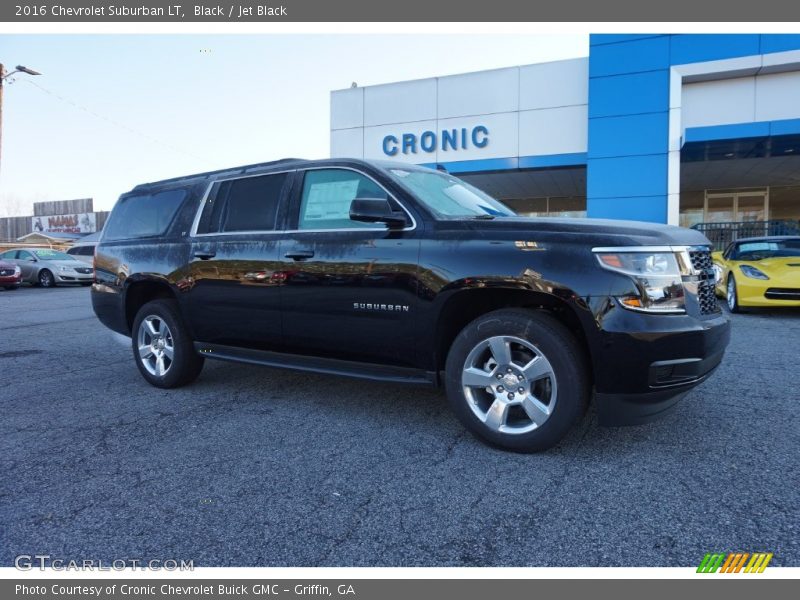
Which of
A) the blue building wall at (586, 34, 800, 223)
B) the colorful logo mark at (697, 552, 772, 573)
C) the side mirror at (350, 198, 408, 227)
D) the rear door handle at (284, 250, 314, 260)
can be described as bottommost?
the colorful logo mark at (697, 552, 772, 573)

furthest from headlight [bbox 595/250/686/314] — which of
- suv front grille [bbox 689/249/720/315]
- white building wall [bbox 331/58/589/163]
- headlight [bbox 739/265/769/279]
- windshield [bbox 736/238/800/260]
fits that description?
white building wall [bbox 331/58/589/163]

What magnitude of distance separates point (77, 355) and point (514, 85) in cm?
1534

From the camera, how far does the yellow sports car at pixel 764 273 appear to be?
8734 mm

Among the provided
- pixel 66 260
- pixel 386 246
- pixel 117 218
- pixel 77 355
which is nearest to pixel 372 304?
pixel 386 246

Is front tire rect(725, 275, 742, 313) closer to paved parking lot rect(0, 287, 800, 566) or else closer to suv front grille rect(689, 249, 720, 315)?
paved parking lot rect(0, 287, 800, 566)

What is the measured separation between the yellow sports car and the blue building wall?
232 inches

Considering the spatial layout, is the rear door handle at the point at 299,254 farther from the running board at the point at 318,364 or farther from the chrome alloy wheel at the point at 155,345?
the chrome alloy wheel at the point at 155,345

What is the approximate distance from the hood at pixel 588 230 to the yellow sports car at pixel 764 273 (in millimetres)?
6162

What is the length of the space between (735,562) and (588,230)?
1.71 meters

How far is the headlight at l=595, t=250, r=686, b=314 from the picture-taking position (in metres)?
2.95

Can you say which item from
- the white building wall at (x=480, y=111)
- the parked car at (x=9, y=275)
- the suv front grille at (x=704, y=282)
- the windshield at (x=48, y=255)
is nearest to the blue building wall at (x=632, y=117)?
the white building wall at (x=480, y=111)

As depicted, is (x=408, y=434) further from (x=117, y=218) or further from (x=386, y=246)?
(x=117, y=218)

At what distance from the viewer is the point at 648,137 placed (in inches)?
623

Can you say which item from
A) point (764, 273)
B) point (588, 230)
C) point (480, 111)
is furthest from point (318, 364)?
point (480, 111)
